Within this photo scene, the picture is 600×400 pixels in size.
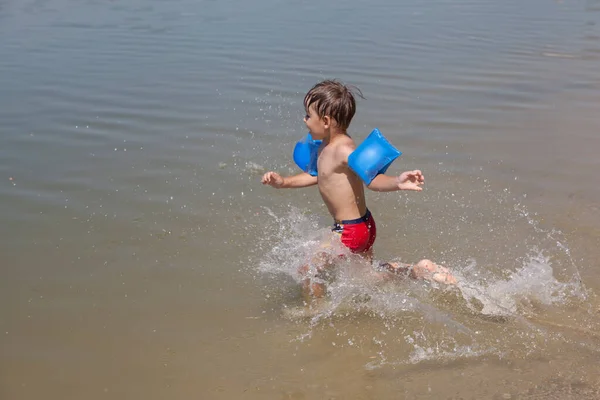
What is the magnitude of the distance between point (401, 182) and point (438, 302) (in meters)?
0.95

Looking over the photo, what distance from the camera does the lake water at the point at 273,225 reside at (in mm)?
3855

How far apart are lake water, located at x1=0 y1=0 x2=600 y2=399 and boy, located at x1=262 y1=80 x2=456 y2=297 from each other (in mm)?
168

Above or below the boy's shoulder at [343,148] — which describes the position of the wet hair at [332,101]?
above

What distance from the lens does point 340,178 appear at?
4.50 meters

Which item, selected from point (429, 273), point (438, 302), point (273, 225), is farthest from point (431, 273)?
point (273, 225)

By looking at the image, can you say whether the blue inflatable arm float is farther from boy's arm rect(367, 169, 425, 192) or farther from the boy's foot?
the boy's foot

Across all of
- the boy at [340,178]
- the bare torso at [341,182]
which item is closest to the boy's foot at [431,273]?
the boy at [340,178]

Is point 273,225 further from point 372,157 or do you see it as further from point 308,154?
point 372,157

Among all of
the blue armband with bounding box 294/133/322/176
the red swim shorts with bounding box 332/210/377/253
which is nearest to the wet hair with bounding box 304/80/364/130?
the blue armband with bounding box 294/133/322/176

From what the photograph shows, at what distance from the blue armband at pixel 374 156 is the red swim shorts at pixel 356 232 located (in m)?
0.40

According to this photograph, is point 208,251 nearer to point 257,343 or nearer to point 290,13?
point 257,343

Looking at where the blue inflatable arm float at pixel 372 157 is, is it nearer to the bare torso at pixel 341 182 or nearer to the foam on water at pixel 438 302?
the bare torso at pixel 341 182

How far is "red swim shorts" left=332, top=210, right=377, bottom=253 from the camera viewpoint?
4523mm

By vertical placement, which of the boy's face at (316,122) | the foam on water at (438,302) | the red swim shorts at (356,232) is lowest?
the foam on water at (438,302)
